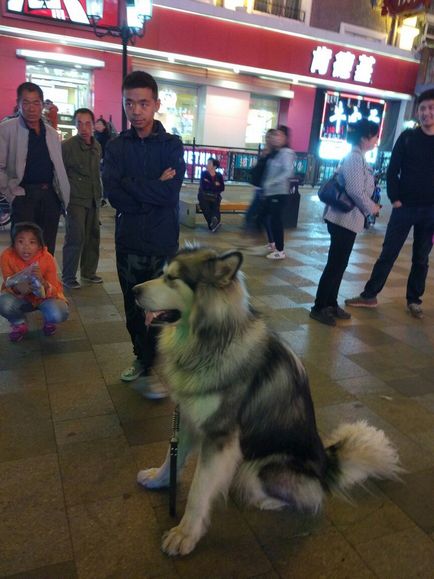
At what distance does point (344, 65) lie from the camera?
17.8 m

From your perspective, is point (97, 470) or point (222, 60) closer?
point (97, 470)

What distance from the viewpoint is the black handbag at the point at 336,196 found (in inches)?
184

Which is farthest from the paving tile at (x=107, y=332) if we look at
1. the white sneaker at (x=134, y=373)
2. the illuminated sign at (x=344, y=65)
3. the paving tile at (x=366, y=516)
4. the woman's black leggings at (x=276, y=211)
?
the illuminated sign at (x=344, y=65)

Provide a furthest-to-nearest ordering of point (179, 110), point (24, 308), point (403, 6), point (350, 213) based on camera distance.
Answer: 1. point (403, 6)
2. point (179, 110)
3. point (350, 213)
4. point (24, 308)

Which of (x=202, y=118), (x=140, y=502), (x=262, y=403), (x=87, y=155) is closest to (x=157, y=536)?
(x=140, y=502)

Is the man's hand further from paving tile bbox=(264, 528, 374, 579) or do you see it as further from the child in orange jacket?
paving tile bbox=(264, 528, 374, 579)

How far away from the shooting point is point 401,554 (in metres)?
2.13

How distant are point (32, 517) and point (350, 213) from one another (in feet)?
12.9

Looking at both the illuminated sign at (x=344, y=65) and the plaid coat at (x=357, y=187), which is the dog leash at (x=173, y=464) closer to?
the plaid coat at (x=357, y=187)

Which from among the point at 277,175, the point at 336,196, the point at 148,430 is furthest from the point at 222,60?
the point at 148,430

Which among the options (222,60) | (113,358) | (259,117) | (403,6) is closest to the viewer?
(113,358)

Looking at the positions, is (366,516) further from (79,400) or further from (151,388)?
(79,400)

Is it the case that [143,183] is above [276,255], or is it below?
above

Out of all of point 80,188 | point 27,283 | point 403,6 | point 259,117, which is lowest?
point 27,283
